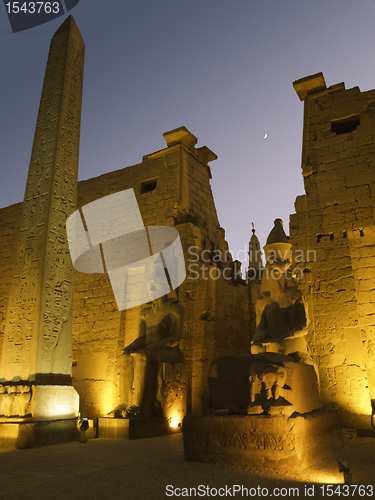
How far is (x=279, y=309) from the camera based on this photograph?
203 inches

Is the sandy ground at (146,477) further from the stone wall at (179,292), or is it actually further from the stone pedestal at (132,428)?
the stone wall at (179,292)

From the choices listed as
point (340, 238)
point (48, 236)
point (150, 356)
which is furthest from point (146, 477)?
point (340, 238)

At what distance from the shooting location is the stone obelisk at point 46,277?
18.1 ft

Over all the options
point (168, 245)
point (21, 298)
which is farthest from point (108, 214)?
point (21, 298)

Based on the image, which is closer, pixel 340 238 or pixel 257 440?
pixel 257 440

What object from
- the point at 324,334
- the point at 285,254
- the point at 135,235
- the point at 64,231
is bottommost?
the point at 324,334

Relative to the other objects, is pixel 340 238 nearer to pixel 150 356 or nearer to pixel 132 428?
pixel 150 356

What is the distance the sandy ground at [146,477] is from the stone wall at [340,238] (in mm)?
1514

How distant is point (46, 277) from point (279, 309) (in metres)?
3.13

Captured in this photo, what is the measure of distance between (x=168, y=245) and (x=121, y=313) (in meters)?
1.71

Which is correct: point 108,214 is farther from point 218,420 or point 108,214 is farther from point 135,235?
point 218,420

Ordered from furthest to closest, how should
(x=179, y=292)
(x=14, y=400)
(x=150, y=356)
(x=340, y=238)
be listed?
(x=179, y=292), (x=340, y=238), (x=150, y=356), (x=14, y=400)

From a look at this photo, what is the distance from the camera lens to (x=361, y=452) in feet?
15.3

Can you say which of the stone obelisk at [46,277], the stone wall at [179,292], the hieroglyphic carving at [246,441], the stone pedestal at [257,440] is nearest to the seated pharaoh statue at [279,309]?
the stone pedestal at [257,440]
